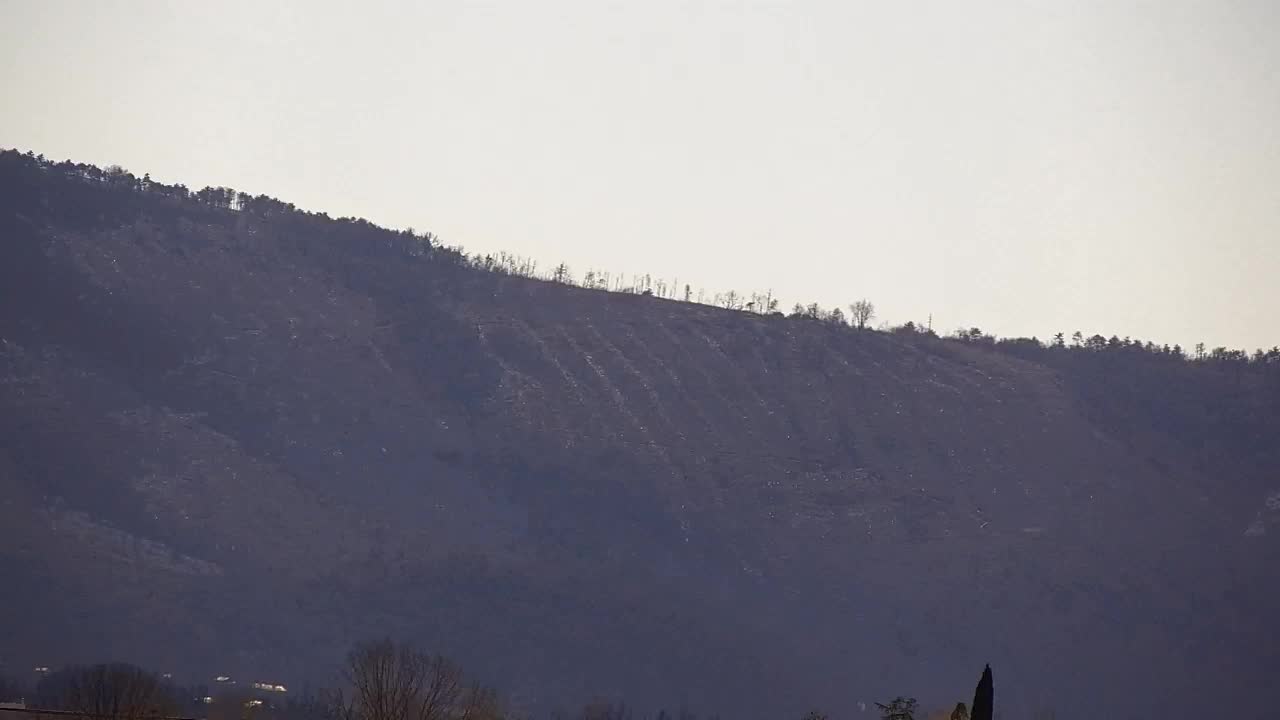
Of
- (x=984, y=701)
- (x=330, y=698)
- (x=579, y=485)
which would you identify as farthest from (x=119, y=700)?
(x=579, y=485)

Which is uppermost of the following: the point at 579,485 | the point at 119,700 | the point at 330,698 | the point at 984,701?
the point at 579,485

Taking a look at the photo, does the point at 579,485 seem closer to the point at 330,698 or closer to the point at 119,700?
the point at 330,698

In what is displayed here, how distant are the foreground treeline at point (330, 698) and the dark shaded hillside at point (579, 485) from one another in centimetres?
1135

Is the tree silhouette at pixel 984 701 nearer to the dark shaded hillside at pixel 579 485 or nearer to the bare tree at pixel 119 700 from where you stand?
the bare tree at pixel 119 700

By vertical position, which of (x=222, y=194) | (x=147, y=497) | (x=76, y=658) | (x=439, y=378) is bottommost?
(x=76, y=658)

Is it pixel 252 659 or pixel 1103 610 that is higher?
pixel 1103 610

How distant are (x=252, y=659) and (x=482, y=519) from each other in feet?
121

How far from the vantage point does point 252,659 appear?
390ft

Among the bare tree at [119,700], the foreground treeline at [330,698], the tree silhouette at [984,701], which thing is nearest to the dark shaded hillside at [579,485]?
the foreground treeline at [330,698]

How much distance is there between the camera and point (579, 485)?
159 metres

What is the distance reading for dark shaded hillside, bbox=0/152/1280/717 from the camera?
13050 centimetres

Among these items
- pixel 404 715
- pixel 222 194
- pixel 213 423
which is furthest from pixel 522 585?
pixel 404 715

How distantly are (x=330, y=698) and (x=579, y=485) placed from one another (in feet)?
234

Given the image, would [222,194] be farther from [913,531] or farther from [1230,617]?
[1230,617]
